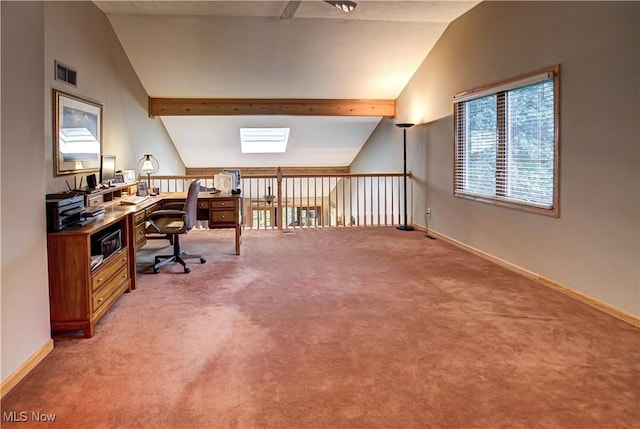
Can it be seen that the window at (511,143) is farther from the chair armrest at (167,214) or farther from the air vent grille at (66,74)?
the air vent grille at (66,74)

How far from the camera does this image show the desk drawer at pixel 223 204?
5055 millimetres

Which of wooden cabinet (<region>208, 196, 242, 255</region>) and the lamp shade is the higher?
the lamp shade

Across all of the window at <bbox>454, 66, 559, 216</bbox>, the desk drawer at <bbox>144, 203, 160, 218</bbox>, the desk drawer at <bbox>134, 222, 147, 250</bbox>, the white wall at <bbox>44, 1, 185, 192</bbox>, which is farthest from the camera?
the desk drawer at <bbox>144, 203, 160, 218</bbox>

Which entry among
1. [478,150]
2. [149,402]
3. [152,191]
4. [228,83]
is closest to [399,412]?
[149,402]

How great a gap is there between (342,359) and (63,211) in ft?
6.60

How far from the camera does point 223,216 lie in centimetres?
510

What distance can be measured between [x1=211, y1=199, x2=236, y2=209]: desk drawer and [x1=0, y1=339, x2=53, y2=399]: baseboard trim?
2.62m

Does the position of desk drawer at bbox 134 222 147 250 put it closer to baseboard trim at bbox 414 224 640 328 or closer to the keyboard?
the keyboard

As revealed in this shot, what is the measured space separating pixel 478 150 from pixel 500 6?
1553mm

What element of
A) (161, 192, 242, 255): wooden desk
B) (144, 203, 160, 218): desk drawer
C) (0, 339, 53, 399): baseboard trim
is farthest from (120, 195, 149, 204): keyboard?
(0, 339, 53, 399): baseboard trim

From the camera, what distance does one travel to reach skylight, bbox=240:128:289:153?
8.70 metres

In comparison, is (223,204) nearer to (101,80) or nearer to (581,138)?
(101,80)

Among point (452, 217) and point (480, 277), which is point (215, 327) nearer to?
point (480, 277)

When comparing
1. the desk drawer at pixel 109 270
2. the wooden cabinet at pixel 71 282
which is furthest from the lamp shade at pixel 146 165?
the wooden cabinet at pixel 71 282
